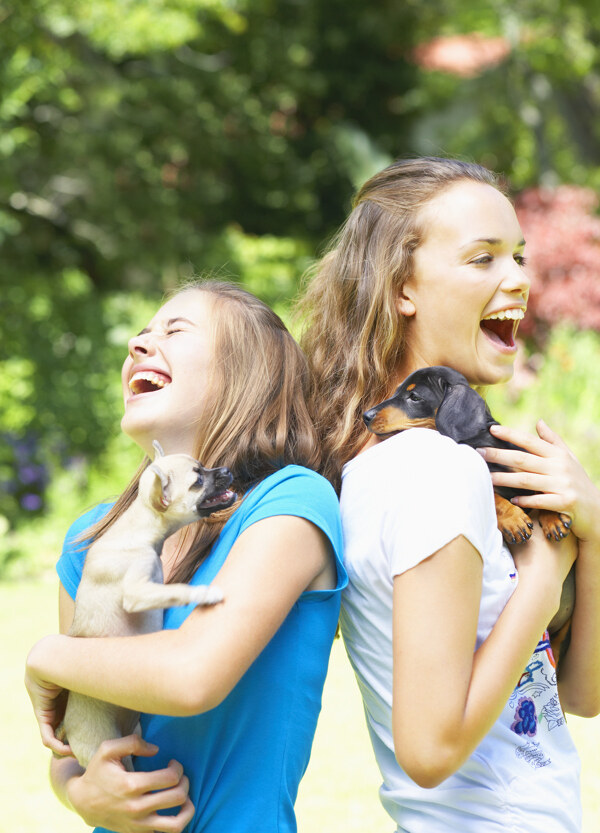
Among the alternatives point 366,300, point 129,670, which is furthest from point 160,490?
point 366,300

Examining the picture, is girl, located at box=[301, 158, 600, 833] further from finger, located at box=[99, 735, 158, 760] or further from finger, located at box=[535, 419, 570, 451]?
finger, located at box=[99, 735, 158, 760]

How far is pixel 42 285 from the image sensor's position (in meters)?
11.7

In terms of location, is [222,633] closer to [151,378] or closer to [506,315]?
[151,378]

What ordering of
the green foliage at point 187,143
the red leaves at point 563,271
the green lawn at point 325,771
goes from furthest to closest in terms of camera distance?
the red leaves at point 563,271
the green foliage at point 187,143
the green lawn at point 325,771

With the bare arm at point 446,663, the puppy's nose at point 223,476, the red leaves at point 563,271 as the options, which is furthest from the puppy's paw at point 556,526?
the red leaves at point 563,271

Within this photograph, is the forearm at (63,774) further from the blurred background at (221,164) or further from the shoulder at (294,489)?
the blurred background at (221,164)

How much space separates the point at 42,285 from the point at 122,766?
1070 cm

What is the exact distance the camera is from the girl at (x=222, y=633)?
5.09ft

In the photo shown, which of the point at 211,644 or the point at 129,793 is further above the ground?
the point at 211,644

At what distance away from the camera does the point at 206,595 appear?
1563 millimetres

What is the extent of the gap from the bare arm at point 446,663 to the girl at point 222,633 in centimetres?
24

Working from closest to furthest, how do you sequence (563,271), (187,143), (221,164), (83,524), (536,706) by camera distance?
(536,706), (83,524), (563,271), (187,143), (221,164)

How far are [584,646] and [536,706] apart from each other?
24 centimetres

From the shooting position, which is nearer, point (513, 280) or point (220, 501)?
point (220, 501)
